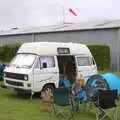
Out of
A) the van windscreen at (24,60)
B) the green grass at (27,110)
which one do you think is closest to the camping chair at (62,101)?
the green grass at (27,110)

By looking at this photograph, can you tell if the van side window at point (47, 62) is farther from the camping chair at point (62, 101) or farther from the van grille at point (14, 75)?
the camping chair at point (62, 101)

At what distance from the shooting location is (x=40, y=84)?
16391mm

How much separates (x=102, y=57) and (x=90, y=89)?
1820 centimetres

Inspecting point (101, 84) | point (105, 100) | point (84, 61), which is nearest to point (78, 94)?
point (101, 84)

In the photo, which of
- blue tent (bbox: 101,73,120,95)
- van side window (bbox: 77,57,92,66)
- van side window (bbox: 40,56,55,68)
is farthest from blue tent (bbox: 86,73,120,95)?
van side window (bbox: 77,57,92,66)

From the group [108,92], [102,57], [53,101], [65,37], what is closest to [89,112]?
[53,101]

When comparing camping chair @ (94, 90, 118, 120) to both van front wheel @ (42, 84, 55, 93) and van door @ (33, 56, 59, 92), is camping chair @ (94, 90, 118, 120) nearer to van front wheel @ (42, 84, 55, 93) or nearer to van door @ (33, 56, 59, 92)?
van door @ (33, 56, 59, 92)

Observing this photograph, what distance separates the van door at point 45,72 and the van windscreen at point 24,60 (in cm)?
33

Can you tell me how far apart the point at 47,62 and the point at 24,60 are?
3.21ft

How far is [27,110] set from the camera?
45.2 feet

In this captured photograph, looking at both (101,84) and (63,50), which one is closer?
(101,84)

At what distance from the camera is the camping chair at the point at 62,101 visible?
1216cm

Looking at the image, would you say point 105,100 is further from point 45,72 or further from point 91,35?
point 91,35

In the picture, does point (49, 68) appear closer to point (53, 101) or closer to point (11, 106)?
point (11, 106)
